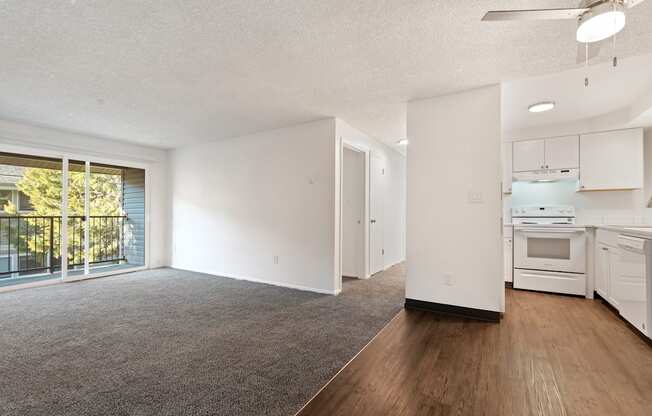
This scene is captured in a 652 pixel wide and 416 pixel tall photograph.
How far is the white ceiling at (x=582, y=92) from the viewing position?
2670 mm

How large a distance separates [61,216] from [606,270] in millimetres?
7477

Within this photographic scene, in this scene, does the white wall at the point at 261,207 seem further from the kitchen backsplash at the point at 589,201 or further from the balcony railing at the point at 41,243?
the kitchen backsplash at the point at 589,201

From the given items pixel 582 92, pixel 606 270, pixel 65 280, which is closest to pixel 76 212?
pixel 65 280

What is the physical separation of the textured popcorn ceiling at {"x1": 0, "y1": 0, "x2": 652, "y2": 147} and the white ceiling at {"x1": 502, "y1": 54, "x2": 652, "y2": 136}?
1.06 ft

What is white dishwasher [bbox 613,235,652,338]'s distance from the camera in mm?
2350

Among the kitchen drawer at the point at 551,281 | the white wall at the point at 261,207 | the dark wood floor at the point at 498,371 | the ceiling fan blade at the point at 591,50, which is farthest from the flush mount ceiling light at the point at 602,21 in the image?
the kitchen drawer at the point at 551,281

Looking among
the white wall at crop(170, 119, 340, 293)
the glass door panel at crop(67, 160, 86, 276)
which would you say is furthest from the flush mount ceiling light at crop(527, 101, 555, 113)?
the glass door panel at crop(67, 160, 86, 276)

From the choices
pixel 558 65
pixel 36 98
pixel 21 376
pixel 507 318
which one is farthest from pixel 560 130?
pixel 36 98

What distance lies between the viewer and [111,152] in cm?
521

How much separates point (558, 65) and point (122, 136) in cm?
597

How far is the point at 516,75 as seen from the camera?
107 inches

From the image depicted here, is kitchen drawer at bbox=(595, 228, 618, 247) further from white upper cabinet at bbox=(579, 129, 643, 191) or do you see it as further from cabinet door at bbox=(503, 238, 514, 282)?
cabinet door at bbox=(503, 238, 514, 282)

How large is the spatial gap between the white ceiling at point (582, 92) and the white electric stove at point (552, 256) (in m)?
1.33

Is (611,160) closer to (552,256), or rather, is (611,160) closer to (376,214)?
(552,256)
